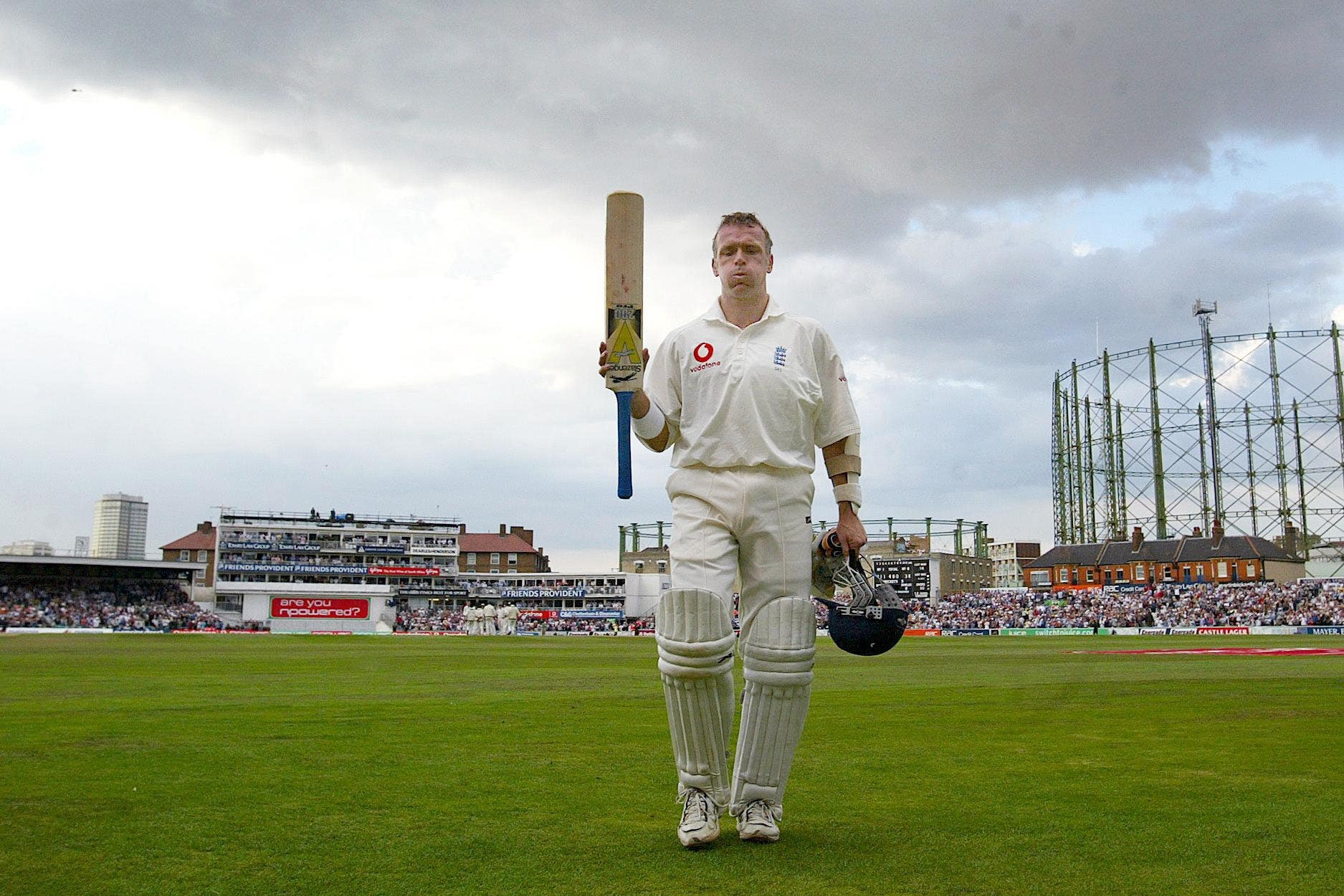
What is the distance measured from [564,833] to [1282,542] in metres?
98.5

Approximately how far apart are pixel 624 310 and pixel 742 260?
730 mm

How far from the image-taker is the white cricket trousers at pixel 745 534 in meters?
4.75

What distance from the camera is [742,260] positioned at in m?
5.20

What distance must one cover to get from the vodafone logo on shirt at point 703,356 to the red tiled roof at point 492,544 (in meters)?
117

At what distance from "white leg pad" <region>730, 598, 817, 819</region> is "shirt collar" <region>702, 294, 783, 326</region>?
1411 millimetres

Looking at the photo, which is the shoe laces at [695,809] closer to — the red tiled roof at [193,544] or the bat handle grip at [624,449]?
the bat handle grip at [624,449]

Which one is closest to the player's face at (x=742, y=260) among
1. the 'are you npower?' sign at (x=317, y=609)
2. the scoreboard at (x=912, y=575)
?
the 'are you npower?' sign at (x=317, y=609)

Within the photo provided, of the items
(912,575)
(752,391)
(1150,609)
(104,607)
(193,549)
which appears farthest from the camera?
(193,549)

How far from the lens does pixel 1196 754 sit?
6.91m

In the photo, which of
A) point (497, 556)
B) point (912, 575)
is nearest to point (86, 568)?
point (497, 556)

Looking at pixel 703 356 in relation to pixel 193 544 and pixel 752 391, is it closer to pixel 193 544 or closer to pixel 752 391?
pixel 752 391

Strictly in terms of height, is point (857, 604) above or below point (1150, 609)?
above

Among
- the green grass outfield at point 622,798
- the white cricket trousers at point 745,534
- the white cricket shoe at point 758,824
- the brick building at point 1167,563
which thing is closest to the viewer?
the green grass outfield at point 622,798

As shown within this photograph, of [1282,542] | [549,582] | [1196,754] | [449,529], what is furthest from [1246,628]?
[449,529]
